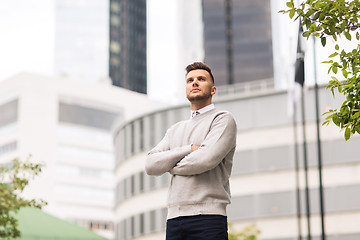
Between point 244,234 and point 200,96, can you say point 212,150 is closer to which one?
point 200,96

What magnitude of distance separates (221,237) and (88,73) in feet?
506

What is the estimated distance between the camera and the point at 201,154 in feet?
13.4

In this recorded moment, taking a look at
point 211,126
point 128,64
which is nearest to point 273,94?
point 211,126

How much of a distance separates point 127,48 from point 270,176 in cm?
11296

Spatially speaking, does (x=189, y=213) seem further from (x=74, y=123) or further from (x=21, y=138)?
(x=74, y=123)

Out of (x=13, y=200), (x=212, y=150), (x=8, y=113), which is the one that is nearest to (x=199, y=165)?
(x=212, y=150)

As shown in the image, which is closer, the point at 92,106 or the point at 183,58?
the point at 92,106

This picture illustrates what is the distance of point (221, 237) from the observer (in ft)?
13.0

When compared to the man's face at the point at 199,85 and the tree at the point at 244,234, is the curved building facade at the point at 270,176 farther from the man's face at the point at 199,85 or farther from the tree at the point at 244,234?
the man's face at the point at 199,85

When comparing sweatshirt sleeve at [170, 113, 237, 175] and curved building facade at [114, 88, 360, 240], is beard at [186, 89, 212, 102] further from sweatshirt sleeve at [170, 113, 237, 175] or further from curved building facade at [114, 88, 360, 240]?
curved building facade at [114, 88, 360, 240]

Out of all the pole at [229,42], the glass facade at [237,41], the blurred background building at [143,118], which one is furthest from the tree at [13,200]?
the pole at [229,42]

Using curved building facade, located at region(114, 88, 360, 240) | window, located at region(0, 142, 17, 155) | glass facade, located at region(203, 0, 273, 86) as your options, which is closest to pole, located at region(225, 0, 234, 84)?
glass facade, located at region(203, 0, 273, 86)

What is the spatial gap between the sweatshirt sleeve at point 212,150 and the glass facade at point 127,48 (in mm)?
149415

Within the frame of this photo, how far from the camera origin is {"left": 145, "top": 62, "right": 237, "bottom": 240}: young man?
403 cm
